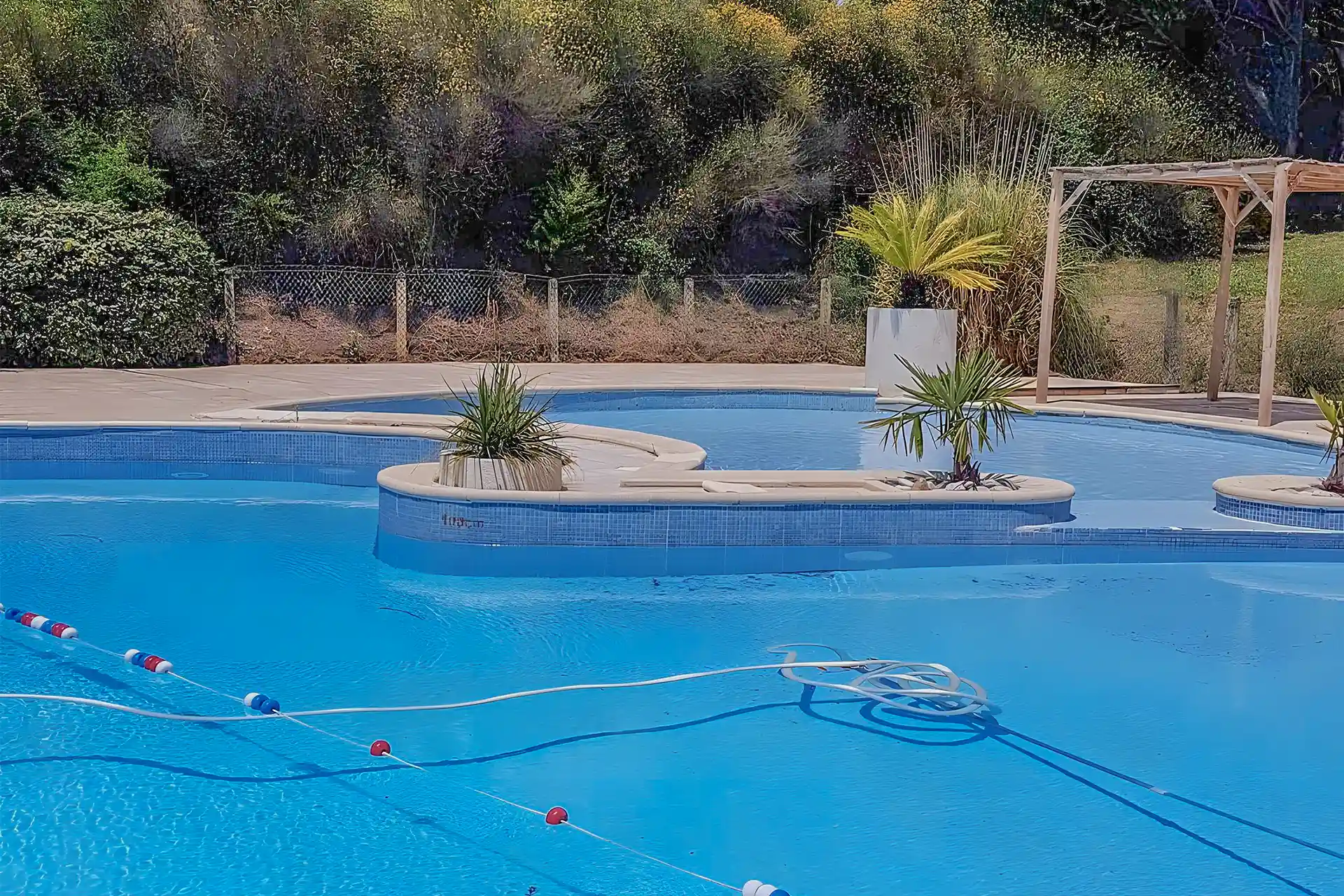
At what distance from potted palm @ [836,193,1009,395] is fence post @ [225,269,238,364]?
6.66m

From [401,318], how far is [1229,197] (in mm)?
8801

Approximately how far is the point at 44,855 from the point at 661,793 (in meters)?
1.64

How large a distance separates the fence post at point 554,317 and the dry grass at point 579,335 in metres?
0.10

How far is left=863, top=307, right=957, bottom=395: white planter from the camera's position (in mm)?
12477

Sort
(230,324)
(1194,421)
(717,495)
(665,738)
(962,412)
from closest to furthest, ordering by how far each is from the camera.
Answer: (665,738) < (717,495) < (962,412) < (1194,421) < (230,324)

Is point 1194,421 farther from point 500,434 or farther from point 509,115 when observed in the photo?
point 509,115

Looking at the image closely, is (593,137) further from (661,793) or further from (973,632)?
(661,793)

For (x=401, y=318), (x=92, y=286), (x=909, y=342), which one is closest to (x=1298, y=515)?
(x=909, y=342)

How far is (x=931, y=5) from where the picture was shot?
63.7 feet

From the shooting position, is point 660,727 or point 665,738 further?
point 660,727

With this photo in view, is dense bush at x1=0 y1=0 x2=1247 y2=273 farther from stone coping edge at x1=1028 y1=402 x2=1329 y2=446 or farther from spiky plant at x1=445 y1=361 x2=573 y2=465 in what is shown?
spiky plant at x1=445 y1=361 x2=573 y2=465

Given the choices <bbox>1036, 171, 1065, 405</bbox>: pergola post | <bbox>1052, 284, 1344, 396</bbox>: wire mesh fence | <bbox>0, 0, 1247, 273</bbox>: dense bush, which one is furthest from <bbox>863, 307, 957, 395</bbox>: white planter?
<bbox>0, 0, 1247, 273</bbox>: dense bush

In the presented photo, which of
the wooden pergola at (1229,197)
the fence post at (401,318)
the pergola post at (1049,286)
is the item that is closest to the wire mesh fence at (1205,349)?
the wooden pergola at (1229,197)

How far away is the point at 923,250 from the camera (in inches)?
503
